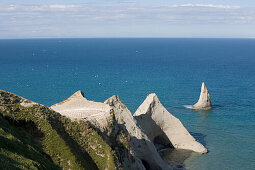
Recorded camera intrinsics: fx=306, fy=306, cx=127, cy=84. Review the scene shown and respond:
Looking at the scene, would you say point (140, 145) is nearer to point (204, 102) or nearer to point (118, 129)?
point (118, 129)

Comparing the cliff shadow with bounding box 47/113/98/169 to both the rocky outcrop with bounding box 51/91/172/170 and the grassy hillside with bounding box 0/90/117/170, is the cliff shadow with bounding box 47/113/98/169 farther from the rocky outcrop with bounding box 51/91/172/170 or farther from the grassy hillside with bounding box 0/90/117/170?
the rocky outcrop with bounding box 51/91/172/170

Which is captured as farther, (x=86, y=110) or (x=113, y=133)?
(x=86, y=110)

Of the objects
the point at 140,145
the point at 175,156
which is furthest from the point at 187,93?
the point at 140,145

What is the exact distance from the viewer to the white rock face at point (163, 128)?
136 feet

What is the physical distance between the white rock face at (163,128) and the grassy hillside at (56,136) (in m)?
16.3

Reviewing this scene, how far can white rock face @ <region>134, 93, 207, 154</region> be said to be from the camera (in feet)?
136

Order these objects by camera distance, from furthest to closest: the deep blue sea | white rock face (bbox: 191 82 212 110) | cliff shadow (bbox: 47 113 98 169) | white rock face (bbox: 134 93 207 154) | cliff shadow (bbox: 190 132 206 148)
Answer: white rock face (bbox: 191 82 212 110)
cliff shadow (bbox: 190 132 206 148)
the deep blue sea
white rock face (bbox: 134 93 207 154)
cliff shadow (bbox: 47 113 98 169)

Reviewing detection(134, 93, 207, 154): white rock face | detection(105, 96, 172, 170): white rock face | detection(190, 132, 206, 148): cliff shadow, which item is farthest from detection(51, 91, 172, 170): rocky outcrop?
detection(190, 132, 206, 148): cliff shadow

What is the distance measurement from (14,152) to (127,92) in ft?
205

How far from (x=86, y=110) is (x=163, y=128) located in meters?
16.4

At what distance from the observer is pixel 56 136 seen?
23.9 metres

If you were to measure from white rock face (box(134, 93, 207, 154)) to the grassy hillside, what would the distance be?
53.3ft

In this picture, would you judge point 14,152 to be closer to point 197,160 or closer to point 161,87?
point 197,160

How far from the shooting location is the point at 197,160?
3900 cm
